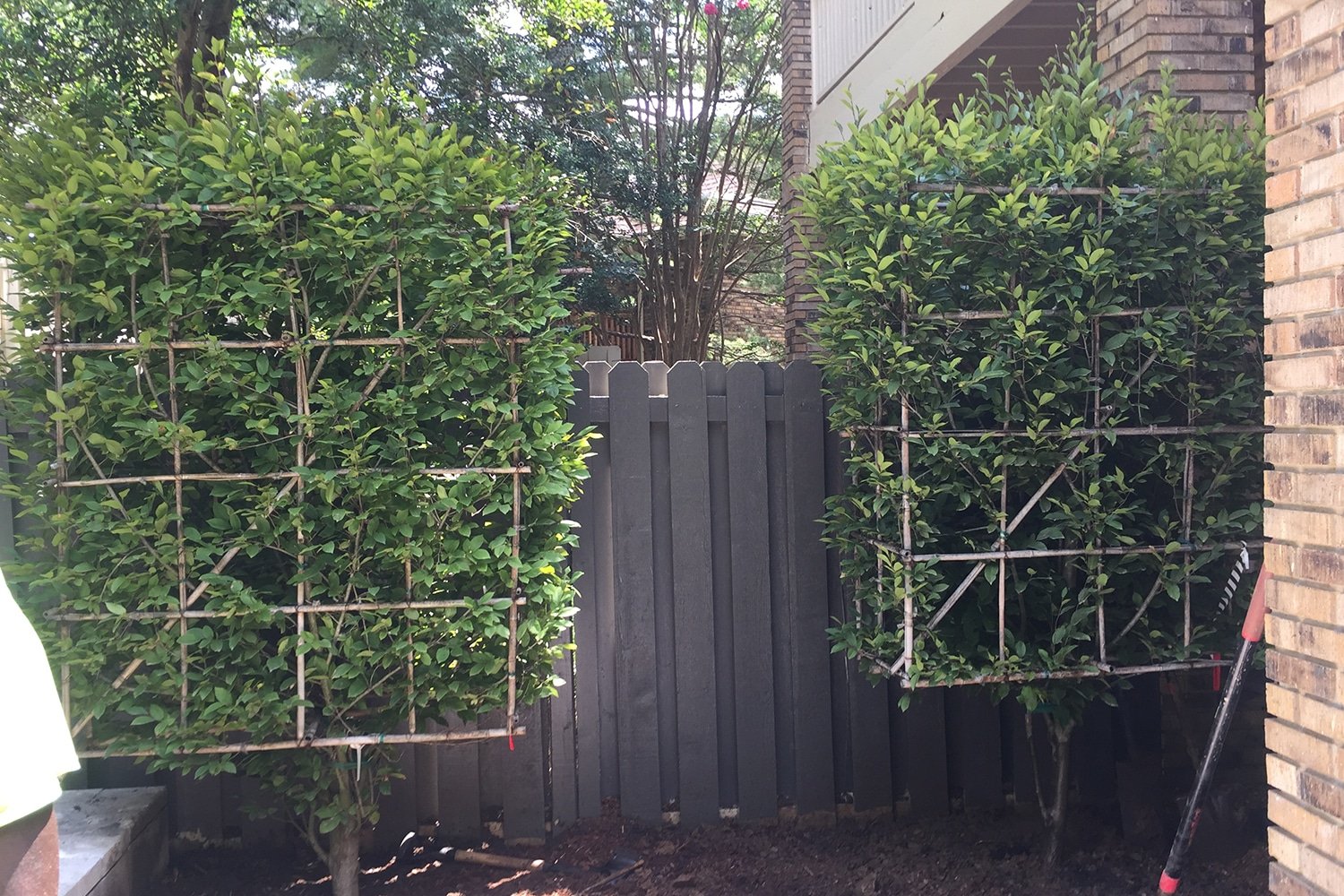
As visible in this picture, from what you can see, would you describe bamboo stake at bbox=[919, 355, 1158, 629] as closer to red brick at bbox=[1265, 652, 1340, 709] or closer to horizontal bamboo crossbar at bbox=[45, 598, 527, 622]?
red brick at bbox=[1265, 652, 1340, 709]

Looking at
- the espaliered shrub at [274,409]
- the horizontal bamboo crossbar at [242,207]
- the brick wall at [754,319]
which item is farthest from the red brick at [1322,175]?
the brick wall at [754,319]

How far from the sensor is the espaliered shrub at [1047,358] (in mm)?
3443

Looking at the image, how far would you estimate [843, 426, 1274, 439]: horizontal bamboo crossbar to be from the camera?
11.3 ft

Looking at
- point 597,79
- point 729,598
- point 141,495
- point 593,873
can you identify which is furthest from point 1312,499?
point 597,79

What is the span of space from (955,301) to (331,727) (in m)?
2.55

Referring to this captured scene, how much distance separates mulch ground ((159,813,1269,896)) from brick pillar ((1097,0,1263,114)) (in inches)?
118

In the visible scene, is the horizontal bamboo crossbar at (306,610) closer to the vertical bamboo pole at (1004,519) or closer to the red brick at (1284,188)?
the vertical bamboo pole at (1004,519)

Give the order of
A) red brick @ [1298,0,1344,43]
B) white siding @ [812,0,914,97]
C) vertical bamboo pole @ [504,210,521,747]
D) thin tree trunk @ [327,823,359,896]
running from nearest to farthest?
red brick @ [1298,0,1344,43], vertical bamboo pole @ [504,210,521,747], thin tree trunk @ [327,823,359,896], white siding @ [812,0,914,97]

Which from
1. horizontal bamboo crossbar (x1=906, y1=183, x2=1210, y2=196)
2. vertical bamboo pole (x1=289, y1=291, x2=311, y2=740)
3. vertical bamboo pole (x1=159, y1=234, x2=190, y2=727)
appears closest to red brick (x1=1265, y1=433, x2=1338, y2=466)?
horizontal bamboo crossbar (x1=906, y1=183, x2=1210, y2=196)

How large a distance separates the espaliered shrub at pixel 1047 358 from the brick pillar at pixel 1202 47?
2.40ft

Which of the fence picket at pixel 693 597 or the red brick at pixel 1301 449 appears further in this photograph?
the fence picket at pixel 693 597

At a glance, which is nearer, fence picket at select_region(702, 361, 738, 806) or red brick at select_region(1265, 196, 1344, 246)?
red brick at select_region(1265, 196, 1344, 246)

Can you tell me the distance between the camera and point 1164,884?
3.17 m

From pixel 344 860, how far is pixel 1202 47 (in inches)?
182
